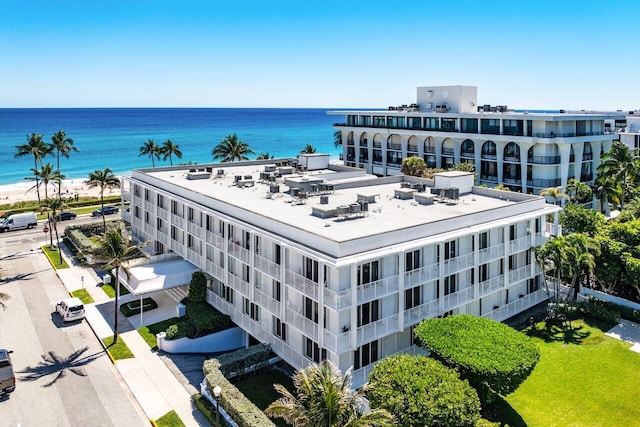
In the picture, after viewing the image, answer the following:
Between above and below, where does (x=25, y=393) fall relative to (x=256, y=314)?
below

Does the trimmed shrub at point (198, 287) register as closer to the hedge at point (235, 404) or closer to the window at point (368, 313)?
the hedge at point (235, 404)

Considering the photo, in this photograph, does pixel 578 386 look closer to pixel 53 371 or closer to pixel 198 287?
pixel 198 287

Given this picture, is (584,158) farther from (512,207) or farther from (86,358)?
(86,358)

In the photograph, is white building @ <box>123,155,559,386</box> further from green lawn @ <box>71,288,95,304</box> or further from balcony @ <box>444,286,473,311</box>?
green lawn @ <box>71,288,95,304</box>

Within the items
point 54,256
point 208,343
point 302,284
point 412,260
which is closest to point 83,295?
point 54,256

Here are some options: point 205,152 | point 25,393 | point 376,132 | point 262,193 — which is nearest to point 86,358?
point 25,393

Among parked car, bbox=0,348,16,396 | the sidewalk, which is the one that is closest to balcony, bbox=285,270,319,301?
the sidewalk

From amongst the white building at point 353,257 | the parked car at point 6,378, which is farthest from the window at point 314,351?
the parked car at point 6,378
